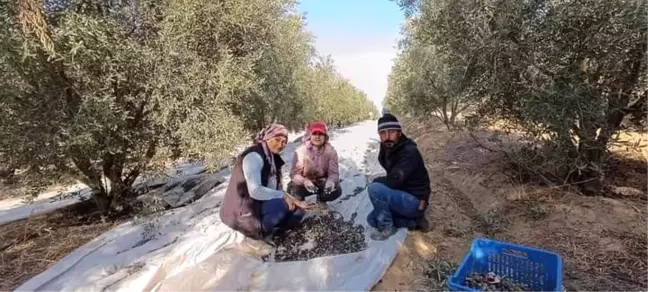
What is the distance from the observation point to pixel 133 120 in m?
6.42

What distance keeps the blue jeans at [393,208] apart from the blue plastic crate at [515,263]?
1279mm

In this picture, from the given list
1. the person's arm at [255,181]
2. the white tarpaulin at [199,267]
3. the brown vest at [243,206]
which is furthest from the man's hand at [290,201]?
the white tarpaulin at [199,267]

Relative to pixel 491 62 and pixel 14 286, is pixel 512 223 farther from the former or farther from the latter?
pixel 14 286

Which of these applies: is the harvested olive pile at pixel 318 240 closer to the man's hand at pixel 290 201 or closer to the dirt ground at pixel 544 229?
the man's hand at pixel 290 201

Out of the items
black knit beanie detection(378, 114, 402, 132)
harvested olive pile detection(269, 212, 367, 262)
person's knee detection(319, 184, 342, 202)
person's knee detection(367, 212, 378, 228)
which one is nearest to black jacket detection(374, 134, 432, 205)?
black knit beanie detection(378, 114, 402, 132)

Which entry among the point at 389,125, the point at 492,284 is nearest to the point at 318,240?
the point at 389,125

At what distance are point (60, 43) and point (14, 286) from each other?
3.19m

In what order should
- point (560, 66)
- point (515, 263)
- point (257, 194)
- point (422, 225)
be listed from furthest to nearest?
point (422, 225)
point (560, 66)
point (257, 194)
point (515, 263)

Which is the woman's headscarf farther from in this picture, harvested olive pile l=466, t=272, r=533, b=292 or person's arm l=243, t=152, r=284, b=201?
harvested olive pile l=466, t=272, r=533, b=292

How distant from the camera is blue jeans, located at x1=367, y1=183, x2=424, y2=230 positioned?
430cm

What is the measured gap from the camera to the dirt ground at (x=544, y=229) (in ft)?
11.1

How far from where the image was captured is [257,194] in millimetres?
3953

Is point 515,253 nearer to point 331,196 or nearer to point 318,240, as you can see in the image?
point 318,240

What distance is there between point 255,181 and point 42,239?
3724 millimetres
